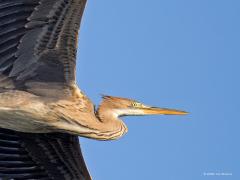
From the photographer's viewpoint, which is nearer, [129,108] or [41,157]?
[129,108]

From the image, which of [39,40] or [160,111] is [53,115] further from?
[160,111]

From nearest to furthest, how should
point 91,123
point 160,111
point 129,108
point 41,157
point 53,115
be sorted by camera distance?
point 53,115
point 91,123
point 129,108
point 41,157
point 160,111

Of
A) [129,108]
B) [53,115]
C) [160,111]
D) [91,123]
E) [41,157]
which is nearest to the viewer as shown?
[53,115]

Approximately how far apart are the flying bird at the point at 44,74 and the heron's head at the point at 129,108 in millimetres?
267

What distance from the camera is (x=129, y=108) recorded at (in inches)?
500

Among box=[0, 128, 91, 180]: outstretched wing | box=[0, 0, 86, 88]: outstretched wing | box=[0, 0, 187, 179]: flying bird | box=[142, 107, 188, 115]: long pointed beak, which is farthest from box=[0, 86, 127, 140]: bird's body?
box=[142, 107, 188, 115]: long pointed beak

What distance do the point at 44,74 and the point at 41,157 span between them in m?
1.84

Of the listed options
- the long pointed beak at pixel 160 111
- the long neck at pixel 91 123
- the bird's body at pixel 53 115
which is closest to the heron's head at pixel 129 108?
the long pointed beak at pixel 160 111

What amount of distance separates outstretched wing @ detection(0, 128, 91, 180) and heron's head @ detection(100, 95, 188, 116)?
86cm

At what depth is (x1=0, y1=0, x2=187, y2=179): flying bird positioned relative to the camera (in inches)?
448

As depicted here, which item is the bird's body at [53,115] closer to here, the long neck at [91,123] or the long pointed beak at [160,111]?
the long neck at [91,123]

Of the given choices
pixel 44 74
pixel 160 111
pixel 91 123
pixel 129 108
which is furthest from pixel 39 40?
pixel 160 111

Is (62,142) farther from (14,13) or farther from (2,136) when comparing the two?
(14,13)

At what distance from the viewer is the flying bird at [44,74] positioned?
11383mm
